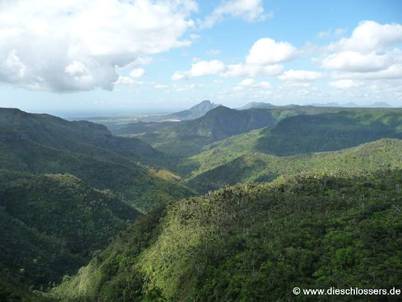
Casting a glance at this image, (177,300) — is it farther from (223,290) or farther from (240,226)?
(240,226)

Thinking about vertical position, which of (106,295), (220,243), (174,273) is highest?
(220,243)

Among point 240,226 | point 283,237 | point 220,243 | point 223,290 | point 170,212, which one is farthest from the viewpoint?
point 170,212

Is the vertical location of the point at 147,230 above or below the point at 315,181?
below

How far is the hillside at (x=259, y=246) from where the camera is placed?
286 feet

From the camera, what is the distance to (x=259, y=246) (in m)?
106

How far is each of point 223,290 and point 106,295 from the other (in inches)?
2003

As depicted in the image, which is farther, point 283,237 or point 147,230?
point 147,230

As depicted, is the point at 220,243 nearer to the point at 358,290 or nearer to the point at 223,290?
the point at 223,290

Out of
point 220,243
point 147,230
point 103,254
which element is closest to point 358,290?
point 220,243

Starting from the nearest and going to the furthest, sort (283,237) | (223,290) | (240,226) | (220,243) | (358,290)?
(358,290) → (223,290) → (283,237) → (220,243) → (240,226)

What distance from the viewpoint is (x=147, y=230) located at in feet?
506

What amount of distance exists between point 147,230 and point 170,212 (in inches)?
413

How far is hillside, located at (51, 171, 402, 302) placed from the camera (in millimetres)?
87125

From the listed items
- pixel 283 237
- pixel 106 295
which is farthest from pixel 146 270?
pixel 283 237
